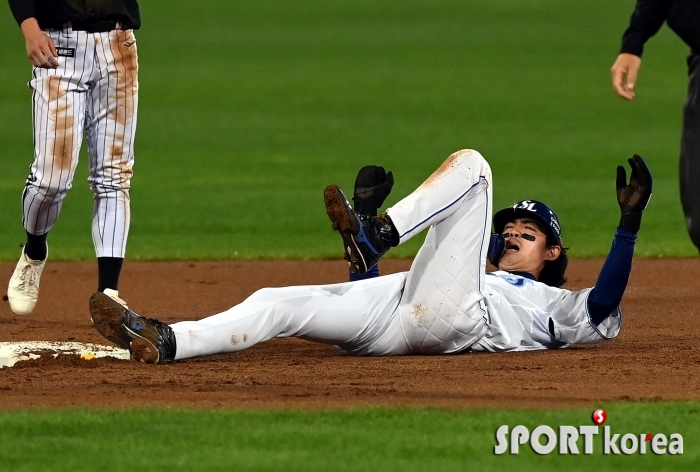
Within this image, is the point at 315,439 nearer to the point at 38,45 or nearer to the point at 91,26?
the point at 38,45

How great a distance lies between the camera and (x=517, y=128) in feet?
65.0

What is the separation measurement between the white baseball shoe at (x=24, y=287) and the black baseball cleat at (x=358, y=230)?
259 cm

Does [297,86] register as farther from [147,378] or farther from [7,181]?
[147,378]

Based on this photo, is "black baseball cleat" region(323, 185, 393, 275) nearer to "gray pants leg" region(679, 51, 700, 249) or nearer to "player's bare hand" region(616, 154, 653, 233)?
"player's bare hand" region(616, 154, 653, 233)

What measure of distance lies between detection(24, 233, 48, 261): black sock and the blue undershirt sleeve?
3126mm

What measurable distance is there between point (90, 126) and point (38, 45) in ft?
1.98

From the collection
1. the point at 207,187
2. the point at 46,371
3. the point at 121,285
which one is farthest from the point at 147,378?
the point at 207,187

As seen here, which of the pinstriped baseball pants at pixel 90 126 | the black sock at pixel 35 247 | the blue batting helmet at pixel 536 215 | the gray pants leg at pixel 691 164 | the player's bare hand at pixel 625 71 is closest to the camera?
the gray pants leg at pixel 691 164

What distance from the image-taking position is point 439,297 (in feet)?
19.7

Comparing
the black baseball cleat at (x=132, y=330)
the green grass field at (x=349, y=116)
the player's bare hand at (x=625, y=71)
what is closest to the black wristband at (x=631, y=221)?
the player's bare hand at (x=625, y=71)

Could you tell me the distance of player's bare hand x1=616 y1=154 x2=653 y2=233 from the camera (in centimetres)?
591

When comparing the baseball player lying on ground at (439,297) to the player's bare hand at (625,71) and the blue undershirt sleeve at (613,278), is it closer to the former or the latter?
the blue undershirt sleeve at (613,278)

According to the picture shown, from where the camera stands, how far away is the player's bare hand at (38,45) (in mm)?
6945

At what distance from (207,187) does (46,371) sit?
8900 mm
